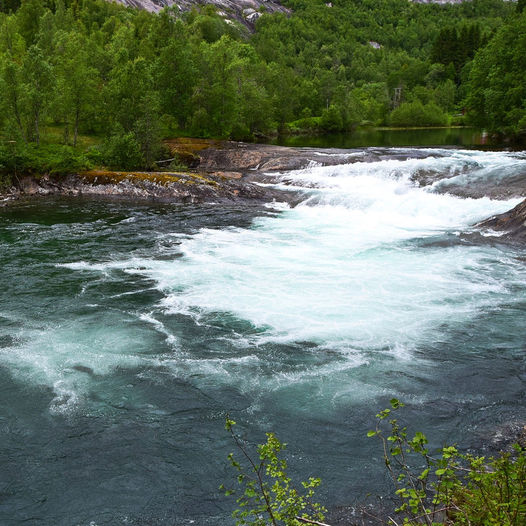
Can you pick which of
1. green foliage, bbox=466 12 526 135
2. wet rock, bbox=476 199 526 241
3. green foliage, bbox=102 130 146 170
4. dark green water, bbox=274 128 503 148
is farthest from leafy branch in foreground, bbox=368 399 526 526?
green foliage, bbox=466 12 526 135

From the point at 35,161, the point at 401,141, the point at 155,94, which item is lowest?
the point at 35,161

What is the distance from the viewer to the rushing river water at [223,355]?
769 cm

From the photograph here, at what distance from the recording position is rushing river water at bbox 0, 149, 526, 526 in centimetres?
769

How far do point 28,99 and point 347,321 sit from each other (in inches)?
1243

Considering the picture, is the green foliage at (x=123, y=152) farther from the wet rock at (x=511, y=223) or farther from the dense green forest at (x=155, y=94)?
the wet rock at (x=511, y=223)

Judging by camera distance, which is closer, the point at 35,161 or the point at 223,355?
the point at 223,355

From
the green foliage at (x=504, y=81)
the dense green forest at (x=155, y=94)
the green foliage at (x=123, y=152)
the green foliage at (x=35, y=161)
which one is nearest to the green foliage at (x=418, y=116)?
the dense green forest at (x=155, y=94)

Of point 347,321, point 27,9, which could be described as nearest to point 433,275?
point 347,321

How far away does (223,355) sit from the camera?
11250 mm

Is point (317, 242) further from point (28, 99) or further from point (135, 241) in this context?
point (28, 99)

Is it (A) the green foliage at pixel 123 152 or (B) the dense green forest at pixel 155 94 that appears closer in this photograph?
(A) the green foliage at pixel 123 152

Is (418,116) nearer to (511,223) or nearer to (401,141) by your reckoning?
(401,141)

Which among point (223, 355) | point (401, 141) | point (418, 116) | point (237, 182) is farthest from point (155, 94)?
point (418, 116)

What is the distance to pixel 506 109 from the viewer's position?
50.3m
